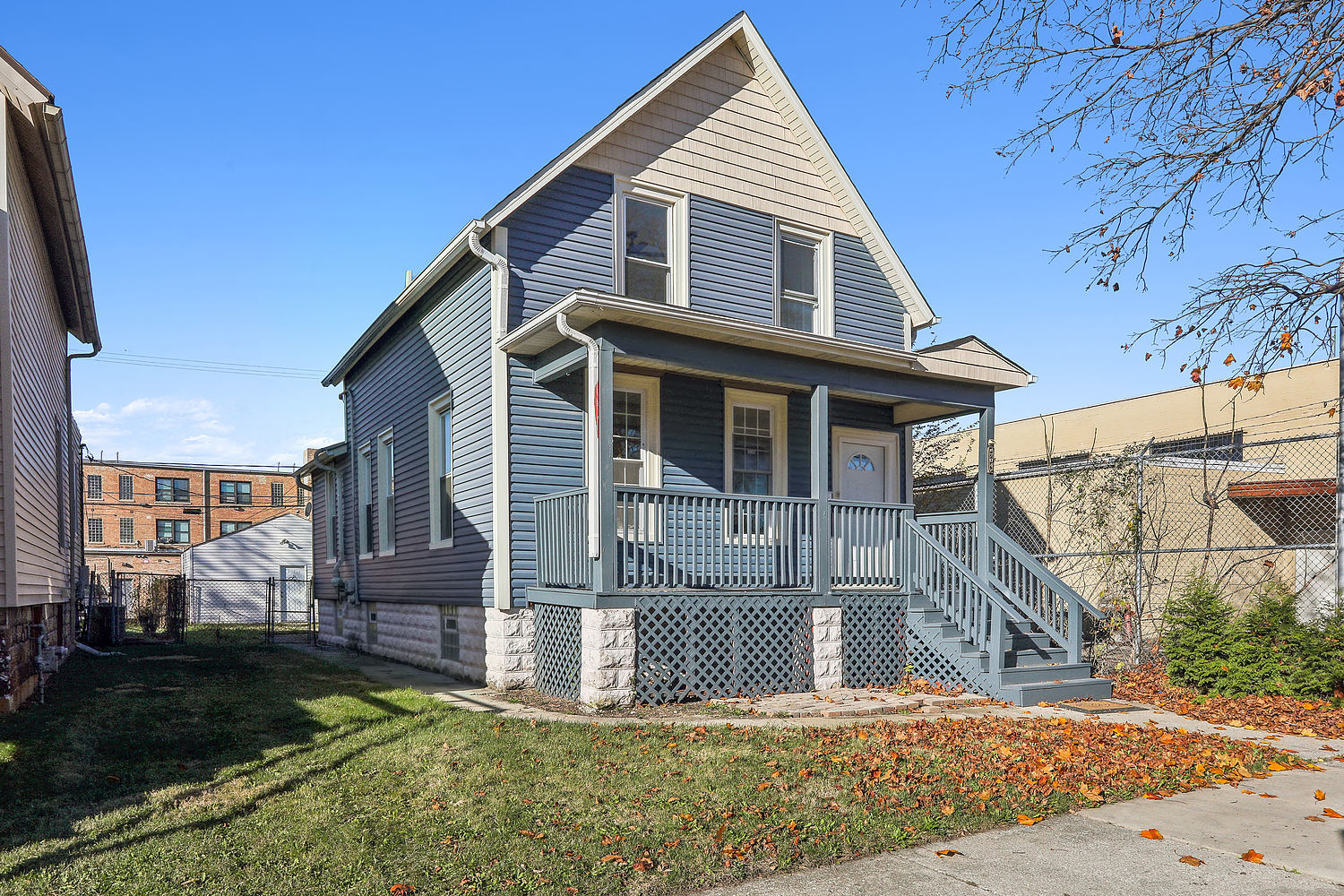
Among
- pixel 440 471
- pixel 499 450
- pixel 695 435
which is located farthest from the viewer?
pixel 440 471

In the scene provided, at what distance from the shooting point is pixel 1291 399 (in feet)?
70.0

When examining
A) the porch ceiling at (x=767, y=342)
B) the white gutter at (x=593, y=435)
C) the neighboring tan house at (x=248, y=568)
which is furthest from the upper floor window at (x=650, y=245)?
the neighboring tan house at (x=248, y=568)

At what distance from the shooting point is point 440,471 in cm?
1289

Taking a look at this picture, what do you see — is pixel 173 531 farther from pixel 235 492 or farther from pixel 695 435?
pixel 695 435

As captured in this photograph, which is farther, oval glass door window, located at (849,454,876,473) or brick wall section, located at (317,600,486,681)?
oval glass door window, located at (849,454,876,473)

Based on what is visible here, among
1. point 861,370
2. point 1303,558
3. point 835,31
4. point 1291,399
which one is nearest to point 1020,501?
point 1303,558

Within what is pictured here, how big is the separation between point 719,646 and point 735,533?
1.46 m

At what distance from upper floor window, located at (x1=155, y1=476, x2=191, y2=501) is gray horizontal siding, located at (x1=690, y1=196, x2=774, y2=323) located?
148 feet

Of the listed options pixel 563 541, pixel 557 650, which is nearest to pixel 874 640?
pixel 557 650

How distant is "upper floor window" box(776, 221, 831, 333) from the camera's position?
13234 mm

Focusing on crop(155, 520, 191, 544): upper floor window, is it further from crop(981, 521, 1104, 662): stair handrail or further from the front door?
crop(981, 521, 1104, 662): stair handrail

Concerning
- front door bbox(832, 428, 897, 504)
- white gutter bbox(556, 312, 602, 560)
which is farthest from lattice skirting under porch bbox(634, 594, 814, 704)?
front door bbox(832, 428, 897, 504)

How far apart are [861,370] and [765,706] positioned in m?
4.36

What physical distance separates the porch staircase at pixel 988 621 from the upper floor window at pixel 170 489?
46.8 m
